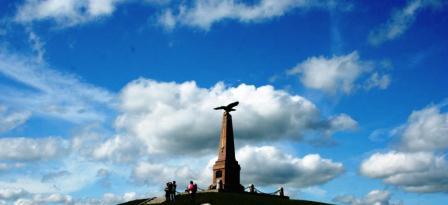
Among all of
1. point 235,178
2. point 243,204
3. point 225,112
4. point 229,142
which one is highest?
point 225,112

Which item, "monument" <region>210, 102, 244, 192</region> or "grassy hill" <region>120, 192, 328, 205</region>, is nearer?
"grassy hill" <region>120, 192, 328, 205</region>

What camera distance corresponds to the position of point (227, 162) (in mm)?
49000

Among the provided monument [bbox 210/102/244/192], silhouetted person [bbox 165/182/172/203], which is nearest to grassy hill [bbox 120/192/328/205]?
silhouetted person [bbox 165/182/172/203]

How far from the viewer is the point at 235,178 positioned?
49.4 m

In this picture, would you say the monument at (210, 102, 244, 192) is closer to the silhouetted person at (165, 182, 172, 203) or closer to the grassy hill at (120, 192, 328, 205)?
the grassy hill at (120, 192, 328, 205)

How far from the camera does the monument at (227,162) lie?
48.6 metres

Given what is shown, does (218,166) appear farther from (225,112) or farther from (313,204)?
(313,204)

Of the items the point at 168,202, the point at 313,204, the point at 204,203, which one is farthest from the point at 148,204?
the point at 313,204

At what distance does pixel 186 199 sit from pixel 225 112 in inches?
576

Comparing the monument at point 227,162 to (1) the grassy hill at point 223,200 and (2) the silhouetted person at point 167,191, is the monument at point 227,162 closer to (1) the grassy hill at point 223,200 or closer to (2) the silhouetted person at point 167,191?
(1) the grassy hill at point 223,200

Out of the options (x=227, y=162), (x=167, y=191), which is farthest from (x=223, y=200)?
(x=227, y=162)

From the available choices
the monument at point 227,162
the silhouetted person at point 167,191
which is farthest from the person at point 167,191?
the monument at point 227,162

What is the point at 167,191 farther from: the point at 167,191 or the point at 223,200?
the point at 223,200

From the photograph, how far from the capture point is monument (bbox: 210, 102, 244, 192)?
48562 mm
